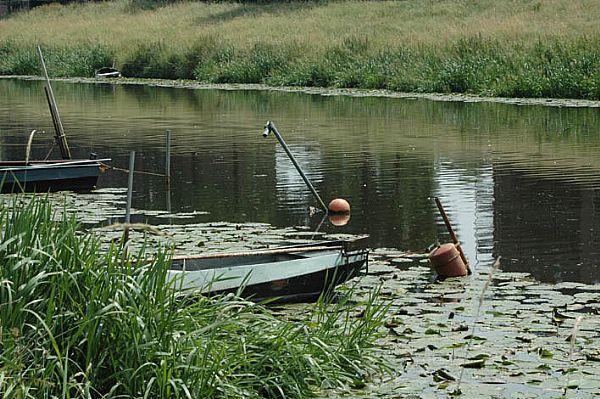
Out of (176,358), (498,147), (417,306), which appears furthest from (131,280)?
(498,147)

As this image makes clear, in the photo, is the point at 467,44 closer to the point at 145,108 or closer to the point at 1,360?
the point at 145,108

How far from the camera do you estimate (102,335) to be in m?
7.47

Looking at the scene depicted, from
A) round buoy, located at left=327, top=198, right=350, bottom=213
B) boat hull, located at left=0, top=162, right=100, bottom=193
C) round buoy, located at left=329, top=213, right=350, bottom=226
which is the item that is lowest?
round buoy, located at left=329, top=213, right=350, bottom=226

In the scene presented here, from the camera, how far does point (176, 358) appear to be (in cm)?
759

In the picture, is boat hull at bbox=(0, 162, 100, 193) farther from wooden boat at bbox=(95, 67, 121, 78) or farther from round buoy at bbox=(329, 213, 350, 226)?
wooden boat at bbox=(95, 67, 121, 78)

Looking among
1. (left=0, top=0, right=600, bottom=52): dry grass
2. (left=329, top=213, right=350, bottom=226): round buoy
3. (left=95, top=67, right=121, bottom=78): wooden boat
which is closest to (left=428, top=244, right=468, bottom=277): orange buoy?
(left=329, top=213, right=350, bottom=226): round buoy

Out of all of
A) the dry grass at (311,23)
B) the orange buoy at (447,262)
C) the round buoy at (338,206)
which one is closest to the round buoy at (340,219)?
the round buoy at (338,206)

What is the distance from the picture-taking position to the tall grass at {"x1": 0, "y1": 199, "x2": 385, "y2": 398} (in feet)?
23.7

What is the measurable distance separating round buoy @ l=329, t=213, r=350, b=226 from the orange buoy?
393 cm

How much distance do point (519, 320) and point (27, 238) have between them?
4.59 metres

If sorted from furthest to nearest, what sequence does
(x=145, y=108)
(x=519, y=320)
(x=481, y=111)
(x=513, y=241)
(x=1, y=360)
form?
1. (x=145, y=108)
2. (x=481, y=111)
3. (x=513, y=241)
4. (x=519, y=320)
5. (x=1, y=360)

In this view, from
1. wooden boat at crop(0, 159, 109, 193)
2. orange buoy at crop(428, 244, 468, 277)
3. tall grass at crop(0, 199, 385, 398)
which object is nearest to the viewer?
tall grass at crop(0, 199, 385, 398)

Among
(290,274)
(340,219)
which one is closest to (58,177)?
(340,219)

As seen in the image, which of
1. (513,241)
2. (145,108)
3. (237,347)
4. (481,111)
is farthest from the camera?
(145,108)
